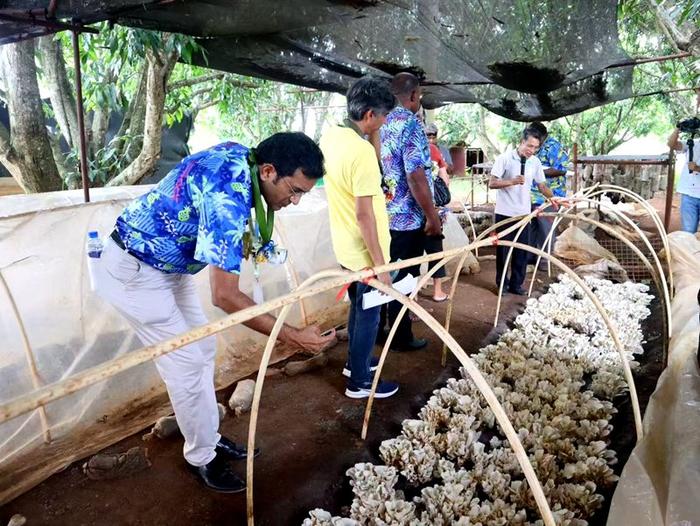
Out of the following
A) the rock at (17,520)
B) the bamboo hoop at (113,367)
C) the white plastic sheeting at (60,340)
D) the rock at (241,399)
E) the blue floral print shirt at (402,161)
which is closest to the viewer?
the bamboo hoop at (113,367)

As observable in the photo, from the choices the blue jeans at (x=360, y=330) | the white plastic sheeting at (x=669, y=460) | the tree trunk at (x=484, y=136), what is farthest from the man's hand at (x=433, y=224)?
the tree trunk at (x=484, y=136)

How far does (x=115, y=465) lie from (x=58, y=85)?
343 cm

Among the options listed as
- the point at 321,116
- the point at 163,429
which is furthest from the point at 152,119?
the point at 321,116

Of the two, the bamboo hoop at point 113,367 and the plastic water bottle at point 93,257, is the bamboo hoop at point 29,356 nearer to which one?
the plastic water bottle at point 93,257

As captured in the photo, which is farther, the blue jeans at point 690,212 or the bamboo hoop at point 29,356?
the blue jeans at point 690,212

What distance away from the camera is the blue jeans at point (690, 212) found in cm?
533

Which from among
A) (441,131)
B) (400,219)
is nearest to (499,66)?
(400,219)

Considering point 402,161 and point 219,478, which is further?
point 402,161

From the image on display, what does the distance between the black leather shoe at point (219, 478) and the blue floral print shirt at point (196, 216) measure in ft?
3.18

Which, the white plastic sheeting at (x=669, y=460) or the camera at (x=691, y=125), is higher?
the camera at (x=691, y=125)

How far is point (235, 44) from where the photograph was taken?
326 centimetres

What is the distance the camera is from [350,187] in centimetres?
253

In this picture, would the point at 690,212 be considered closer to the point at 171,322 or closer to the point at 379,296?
the point at 379,296

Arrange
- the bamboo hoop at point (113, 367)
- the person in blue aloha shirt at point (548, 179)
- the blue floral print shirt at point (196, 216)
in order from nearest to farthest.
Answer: the bamboo hoop at point (113, 367)
the blue floral print shirt at point (196, 216)
the person in blue aloha shirt at point (548, 179)
